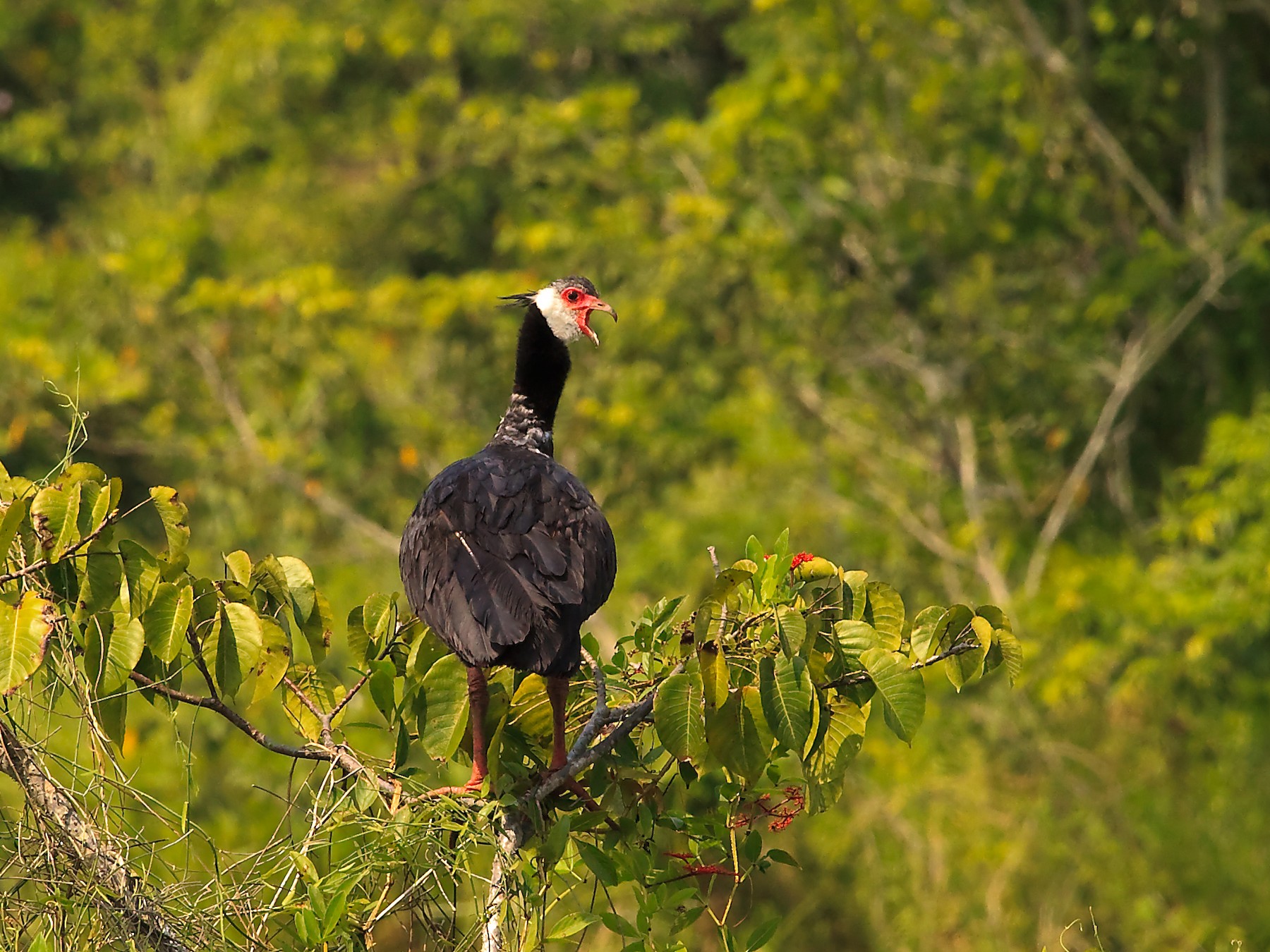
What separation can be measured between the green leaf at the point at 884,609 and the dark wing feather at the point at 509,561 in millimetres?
589

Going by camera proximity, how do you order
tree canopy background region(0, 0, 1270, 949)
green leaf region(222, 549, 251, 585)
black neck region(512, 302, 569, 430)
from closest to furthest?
green leaf region(222, 549, 251, 585) < black neck region(512, 302, 569, 430) < tree canopy background region(0, 0, 1270, 949)

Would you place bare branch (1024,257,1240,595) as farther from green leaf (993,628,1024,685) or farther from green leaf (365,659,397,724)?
green leaf (365,659,397,724)

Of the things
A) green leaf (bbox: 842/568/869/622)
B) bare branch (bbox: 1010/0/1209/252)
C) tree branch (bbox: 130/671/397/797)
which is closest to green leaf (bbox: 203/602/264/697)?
tree branch (bbox: 130/671/397/797)

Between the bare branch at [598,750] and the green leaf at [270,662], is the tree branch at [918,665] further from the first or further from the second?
the green leaf at [270,662]

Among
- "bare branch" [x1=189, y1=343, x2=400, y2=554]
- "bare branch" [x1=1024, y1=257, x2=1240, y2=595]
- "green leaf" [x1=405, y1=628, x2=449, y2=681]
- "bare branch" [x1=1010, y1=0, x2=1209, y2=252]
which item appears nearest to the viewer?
"green leaf" [x1=405, y1=628, x2=449, y2=681]

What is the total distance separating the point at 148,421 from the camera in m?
11.0

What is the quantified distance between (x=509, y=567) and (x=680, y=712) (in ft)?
2.61

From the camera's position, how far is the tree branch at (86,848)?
257 centimetres

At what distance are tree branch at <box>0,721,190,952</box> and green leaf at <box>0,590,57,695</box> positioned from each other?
0.77 feet

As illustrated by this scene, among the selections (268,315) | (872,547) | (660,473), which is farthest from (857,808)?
(268,315)

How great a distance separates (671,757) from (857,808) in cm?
649

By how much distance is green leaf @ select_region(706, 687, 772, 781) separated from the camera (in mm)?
2676

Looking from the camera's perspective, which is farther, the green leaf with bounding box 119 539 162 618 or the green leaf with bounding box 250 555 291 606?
the green leaf with bounding box 250 555 291 606

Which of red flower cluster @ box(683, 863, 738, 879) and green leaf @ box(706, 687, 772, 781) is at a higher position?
green leaf @ box(706, 687, 772, 781)
